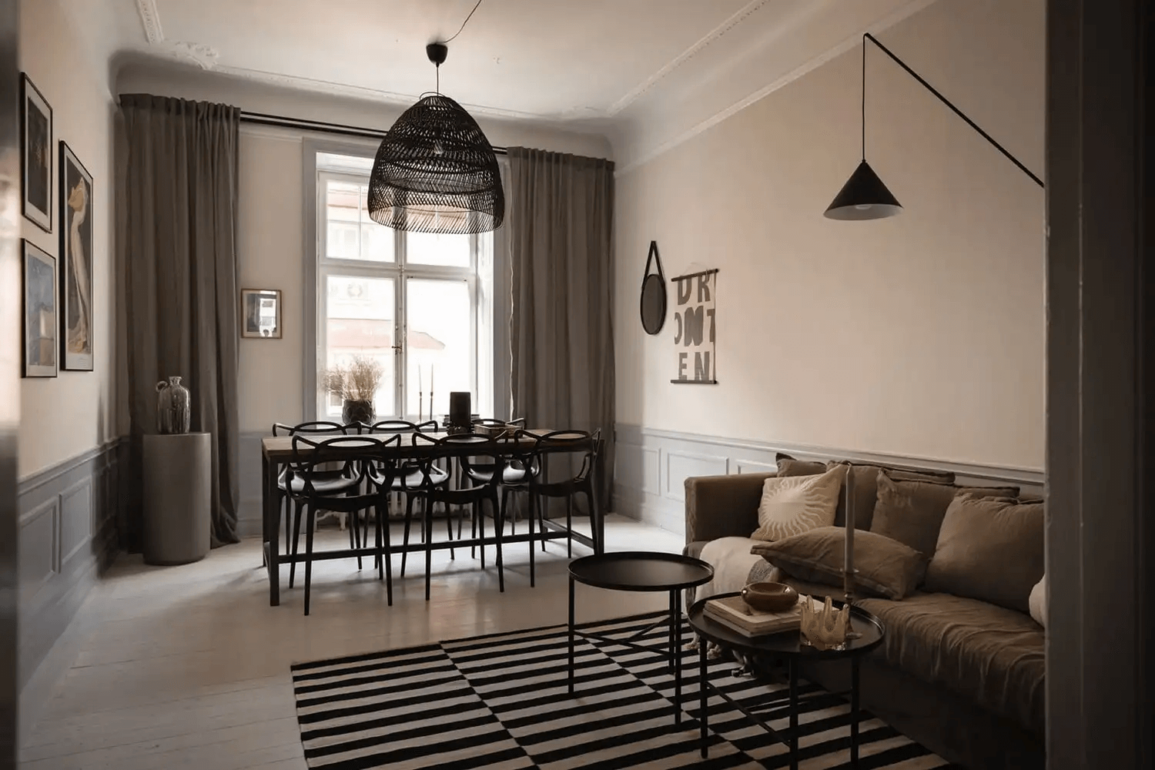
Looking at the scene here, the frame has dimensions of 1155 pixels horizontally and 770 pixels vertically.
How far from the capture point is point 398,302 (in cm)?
649

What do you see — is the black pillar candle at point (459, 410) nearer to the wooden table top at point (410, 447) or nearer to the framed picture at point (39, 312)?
the wooden table top at point (410, 447)

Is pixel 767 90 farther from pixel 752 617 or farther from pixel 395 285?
pixel 752 617

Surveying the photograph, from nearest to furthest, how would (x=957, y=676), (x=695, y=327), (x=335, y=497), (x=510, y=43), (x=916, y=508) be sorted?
(x=957, y=676), (x=916, y=508), (x=335, y=497), (x=510, y=43), (x=695, y=327)

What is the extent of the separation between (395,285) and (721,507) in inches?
152

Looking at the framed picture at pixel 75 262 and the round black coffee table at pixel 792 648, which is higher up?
the framed picture at pixel 75 262

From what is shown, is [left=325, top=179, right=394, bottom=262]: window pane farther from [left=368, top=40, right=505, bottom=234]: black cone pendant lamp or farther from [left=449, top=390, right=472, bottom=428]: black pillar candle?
[left=449, top=390, right=472, bottom=428]: black pillar candle

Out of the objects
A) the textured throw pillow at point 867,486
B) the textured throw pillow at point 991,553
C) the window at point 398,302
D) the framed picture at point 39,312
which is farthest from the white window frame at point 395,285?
the textured throw pillow at point 991,553


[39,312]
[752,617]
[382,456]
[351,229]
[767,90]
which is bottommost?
[752,617]

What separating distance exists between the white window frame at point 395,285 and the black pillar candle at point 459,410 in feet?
5.85

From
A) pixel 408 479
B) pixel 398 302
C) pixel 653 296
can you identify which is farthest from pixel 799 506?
pixel 398 302

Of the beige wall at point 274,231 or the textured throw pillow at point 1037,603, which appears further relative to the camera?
the beige wall at point 274,231

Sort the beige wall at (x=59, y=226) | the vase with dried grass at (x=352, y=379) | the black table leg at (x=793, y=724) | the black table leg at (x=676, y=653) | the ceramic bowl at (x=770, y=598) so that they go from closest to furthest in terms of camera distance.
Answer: the black table leg at (x=793, y=724)
the ceramic bowl at (x=770, y=598)
the black table leg at (x=676, y=653)
the beige wall at (x=59, y=226)
the vase with dried grass at (x=352, y=379)

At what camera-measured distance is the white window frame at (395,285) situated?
19.8 ft

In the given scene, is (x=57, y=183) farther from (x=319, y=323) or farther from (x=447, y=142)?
(x=319, y=323)
